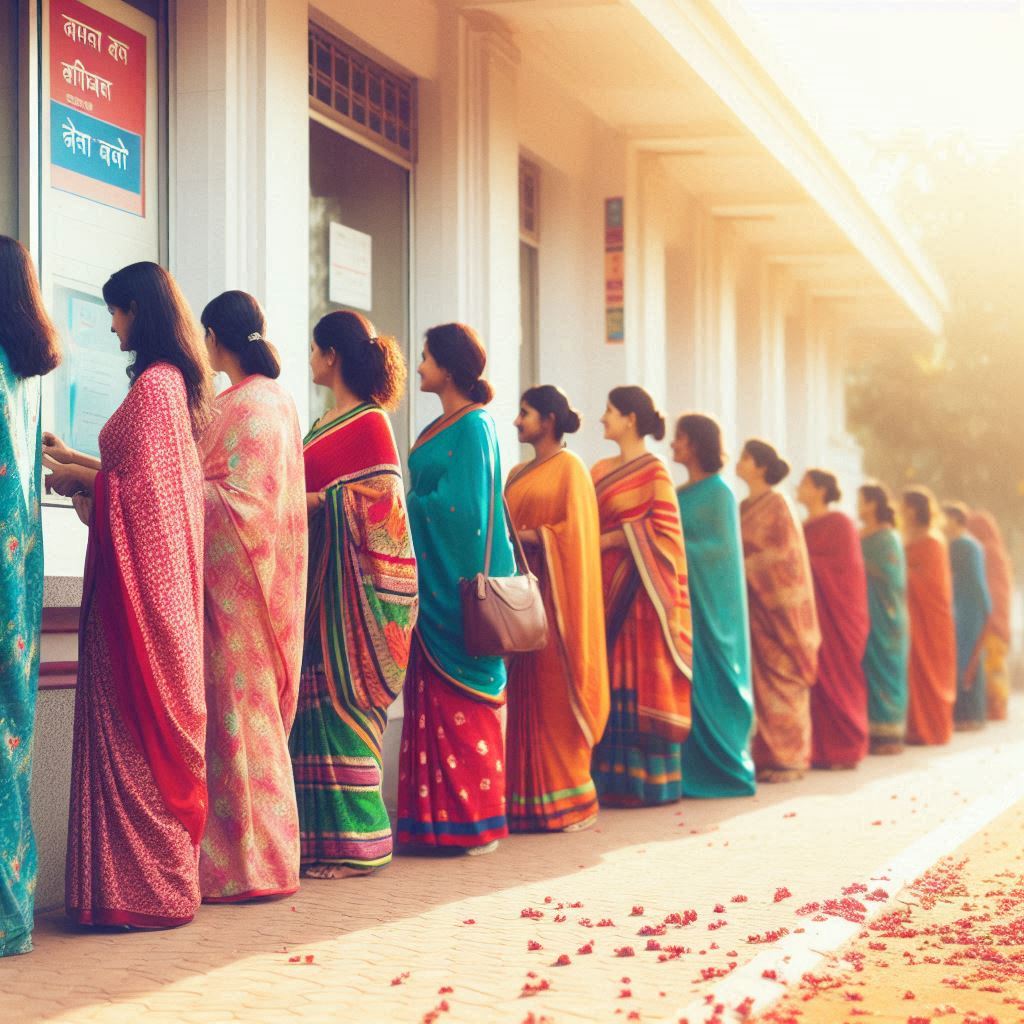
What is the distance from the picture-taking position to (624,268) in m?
12.9

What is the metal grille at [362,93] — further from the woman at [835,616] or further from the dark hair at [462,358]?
the woman at [835,616]

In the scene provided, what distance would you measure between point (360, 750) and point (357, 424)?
50.4 inches

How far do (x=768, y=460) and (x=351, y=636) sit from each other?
524 cm

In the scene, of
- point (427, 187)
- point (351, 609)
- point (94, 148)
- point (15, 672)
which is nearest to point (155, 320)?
point (15, 672)

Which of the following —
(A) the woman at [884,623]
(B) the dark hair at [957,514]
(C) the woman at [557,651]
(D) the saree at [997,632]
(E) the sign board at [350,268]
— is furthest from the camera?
(D) the saree at [997,632]

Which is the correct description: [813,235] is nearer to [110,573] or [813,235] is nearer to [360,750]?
[360,750]

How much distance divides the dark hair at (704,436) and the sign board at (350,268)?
2015mm

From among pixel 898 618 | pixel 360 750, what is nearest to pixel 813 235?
pixel 898 618

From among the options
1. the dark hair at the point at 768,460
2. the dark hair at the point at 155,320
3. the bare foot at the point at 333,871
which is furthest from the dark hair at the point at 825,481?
the dark hair at the point at 155,320

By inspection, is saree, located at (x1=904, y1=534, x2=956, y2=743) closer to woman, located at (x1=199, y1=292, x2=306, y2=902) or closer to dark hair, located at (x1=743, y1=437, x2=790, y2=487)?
dark hair, located at (x1=743, y1=437, x2=790, y2=487)

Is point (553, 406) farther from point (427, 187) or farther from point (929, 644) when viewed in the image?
point (929, 644)

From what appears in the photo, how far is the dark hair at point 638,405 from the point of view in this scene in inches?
386

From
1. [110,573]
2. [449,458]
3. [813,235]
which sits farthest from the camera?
[813,235]

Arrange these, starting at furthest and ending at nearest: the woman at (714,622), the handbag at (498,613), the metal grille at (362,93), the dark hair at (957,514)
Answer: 1. the dark hair at (957,514)
2. the woman at (714,622)
3. the metal grille at (362,93)
4. the handbag at (498,613)
